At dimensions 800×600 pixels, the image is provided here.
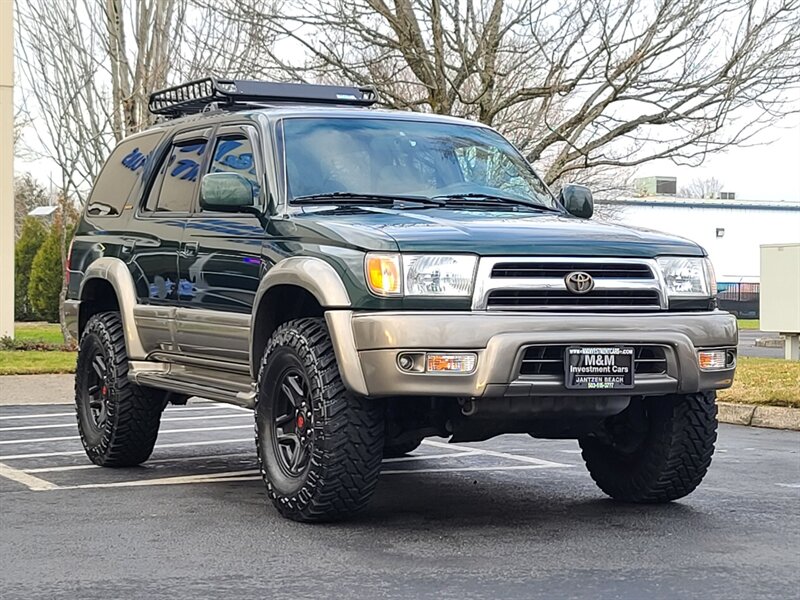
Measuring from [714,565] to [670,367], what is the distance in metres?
1.10

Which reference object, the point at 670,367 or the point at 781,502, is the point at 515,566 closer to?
the point at 670,367

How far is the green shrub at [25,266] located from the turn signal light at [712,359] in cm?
3079

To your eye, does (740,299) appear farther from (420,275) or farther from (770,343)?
(420,275)

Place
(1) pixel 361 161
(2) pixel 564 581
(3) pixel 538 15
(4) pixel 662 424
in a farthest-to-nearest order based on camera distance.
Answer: (3) pixel 538 15, (1) pixel 361 161, (4) pixel 662 424, (2) pixel 564 581

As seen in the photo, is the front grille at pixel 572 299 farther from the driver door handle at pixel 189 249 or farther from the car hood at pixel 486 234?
the driver door handle at pixel 189 249

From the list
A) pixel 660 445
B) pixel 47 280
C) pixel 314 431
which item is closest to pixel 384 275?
pixel 314 431

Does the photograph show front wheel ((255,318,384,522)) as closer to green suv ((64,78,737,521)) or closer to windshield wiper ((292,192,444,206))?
green suv ((64,78,737,521))

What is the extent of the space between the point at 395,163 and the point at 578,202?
3.53ft

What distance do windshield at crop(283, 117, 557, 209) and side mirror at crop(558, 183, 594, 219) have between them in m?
0.11

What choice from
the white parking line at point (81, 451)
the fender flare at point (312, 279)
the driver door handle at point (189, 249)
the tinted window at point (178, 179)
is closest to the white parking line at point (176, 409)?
the white parking line at point (81, 451)

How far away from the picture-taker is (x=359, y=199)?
714cm

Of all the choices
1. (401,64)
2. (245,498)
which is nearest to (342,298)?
(245,498)

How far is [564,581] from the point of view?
5.17 m

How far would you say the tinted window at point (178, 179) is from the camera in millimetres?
8180
